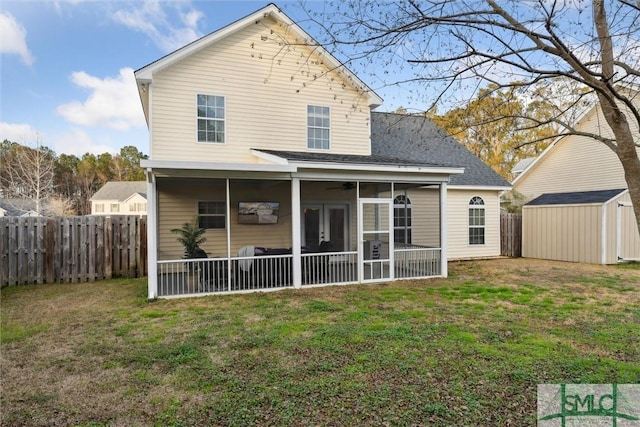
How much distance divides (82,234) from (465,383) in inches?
402

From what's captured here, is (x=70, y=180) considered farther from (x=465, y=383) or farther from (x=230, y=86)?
(x=465, y=383)

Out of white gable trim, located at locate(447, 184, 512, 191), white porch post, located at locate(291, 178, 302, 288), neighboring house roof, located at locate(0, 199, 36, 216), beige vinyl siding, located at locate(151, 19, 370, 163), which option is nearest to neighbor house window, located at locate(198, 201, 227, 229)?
beige vinyl siding, located at locate(151, 19, 370, 163)

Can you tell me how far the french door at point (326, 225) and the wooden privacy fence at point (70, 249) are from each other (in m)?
4.94

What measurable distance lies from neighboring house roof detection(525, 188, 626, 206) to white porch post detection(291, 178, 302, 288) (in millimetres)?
11481

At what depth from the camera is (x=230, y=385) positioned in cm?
385

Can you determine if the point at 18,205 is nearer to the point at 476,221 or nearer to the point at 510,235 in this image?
the point at 476,221

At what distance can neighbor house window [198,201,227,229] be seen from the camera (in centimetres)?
1147

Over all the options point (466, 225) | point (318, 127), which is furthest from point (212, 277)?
point (466, 225)

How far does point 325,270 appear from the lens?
379 inches

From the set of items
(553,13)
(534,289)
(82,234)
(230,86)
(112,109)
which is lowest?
(534,289)

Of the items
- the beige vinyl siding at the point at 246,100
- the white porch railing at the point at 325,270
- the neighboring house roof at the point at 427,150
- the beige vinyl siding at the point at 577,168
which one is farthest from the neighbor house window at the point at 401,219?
the beige vinyl siding at the point at 577,168

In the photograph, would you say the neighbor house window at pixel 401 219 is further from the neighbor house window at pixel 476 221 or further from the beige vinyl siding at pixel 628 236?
the beige vinyl siding at pixel 628 236

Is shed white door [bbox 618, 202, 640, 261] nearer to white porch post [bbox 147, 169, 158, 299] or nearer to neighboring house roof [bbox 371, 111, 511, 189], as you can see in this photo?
neighboring house roof [bbox 371, 111, 511, 189]

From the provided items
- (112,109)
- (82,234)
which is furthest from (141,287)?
(112,109)
